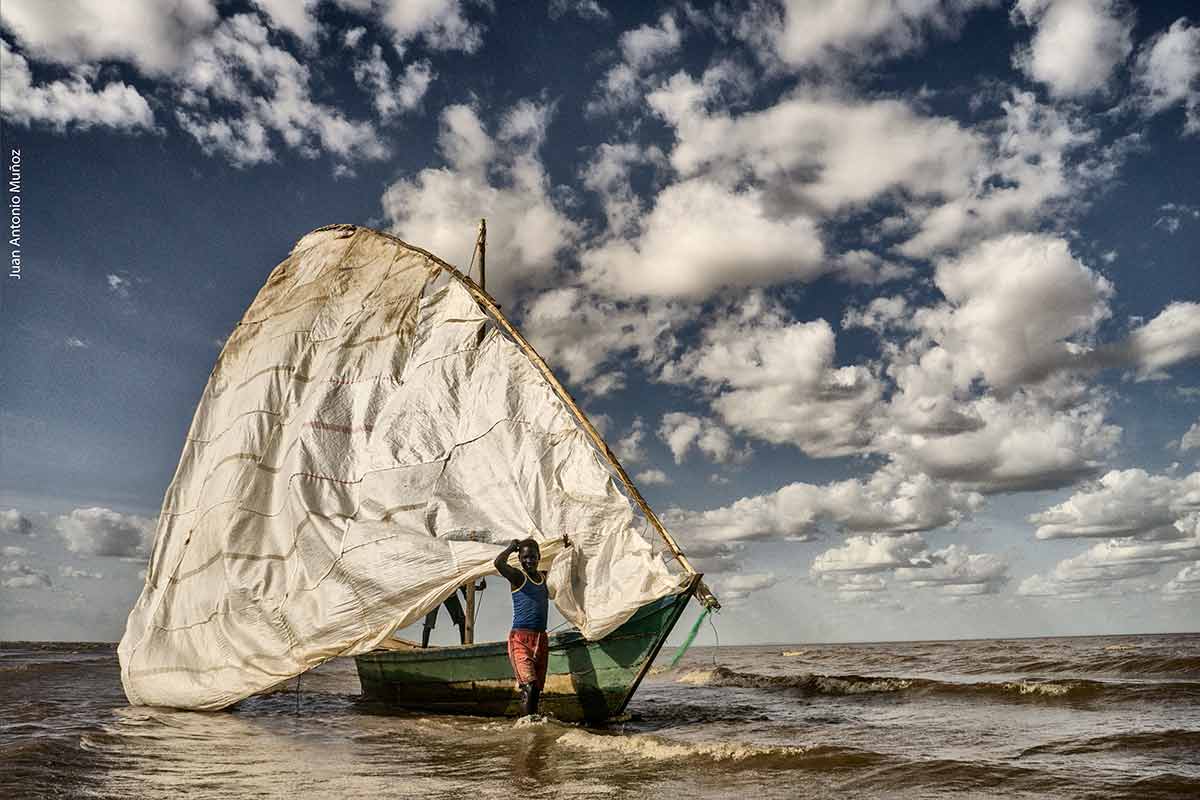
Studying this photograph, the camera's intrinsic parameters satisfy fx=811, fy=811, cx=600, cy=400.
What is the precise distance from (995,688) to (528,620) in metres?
13.0

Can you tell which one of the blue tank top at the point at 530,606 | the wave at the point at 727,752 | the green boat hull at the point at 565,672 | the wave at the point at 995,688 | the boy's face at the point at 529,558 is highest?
the boy's face at the point at 529,558

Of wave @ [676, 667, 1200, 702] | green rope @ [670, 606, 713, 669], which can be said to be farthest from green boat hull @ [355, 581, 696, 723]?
wave @ [676, 667, 1200, 702]

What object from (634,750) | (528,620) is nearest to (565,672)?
(528,620)

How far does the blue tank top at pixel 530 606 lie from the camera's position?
10445mm

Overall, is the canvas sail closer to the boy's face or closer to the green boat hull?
the boy's face

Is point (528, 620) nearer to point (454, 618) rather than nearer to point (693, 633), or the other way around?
point (693, 633)

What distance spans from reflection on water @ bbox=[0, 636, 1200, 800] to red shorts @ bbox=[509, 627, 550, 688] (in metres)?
0.63

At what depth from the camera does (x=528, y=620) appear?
10.4 meters

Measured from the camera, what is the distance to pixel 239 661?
11797mm

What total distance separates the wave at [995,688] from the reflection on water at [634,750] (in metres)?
0.15

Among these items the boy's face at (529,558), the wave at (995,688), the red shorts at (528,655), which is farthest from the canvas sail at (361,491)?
the wave at (995,688)

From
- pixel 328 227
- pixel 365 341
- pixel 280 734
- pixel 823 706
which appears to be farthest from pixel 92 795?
pixel 823 706

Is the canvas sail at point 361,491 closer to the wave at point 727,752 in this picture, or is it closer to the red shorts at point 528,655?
the red shorts at point 528,655

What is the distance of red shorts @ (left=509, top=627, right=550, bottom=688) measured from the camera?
10.3m
